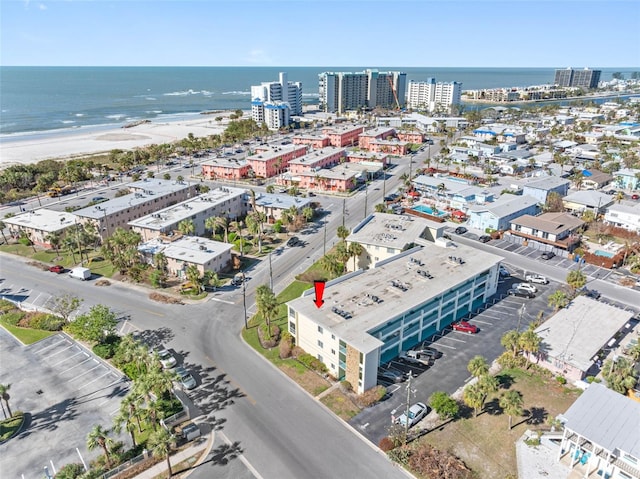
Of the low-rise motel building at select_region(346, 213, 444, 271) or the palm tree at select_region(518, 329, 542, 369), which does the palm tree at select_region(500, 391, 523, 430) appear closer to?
the palm tree at select_region(518, 329, 542, 369)

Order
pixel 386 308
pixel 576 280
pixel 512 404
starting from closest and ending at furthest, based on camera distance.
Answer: pixel 512 404, pixel 386 308, pixel 576 280

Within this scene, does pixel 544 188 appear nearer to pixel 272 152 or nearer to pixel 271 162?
pixel 271 162

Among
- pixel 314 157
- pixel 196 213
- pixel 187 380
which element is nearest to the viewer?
pixel 187 380

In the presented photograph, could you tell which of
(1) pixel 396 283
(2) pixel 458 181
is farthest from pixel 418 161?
(1) pixel 396 283

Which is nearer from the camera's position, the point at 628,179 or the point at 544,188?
the point at 544,188

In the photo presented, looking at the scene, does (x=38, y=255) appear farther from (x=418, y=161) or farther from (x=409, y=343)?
(x=418, y=161)

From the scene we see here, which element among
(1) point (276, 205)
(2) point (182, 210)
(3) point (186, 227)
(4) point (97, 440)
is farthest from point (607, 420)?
(2) point (182, 210)

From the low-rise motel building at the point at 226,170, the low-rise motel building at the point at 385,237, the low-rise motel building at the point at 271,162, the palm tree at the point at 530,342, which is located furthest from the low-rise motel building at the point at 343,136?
the palm tree at the point at 530,342
